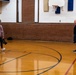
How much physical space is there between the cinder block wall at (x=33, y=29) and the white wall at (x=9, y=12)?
0.36 metres

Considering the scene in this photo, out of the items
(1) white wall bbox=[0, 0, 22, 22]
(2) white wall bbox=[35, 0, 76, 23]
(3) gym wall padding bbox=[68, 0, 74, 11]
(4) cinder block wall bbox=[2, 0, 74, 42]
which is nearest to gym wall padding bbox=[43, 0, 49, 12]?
(2) white wall bbox=[35, 0, 76, 23]

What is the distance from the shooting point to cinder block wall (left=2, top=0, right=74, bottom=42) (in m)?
10.1

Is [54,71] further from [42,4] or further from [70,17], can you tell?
[42,4]

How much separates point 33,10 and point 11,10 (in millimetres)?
1531

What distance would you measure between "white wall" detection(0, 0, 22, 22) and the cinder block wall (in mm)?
361

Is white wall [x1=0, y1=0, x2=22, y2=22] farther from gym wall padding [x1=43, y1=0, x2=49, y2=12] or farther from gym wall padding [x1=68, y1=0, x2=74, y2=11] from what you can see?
gym wall padding [x1=68, y1=0, x2=74, y2=11]

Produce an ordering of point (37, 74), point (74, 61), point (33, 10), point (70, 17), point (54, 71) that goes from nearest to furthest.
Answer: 1. point (37, 74)
2. point (54, 71)
3. point (74, 61)
4. point (70, 17)
5. point (33, 10)

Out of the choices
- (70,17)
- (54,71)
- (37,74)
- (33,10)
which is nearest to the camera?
(37,74)

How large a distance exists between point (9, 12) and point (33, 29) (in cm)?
206

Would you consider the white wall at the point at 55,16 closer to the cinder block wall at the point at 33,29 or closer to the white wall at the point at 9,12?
the cinder block wall at the point at 33,29

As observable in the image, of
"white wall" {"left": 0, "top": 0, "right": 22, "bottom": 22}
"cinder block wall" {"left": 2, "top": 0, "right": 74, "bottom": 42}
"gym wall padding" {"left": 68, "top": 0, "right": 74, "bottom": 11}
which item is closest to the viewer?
"gym wall padding" {"left": 68, "top": 0, "right": 74, "bottom": 11}

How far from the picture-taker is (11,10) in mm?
11539

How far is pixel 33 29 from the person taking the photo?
35.5 feet

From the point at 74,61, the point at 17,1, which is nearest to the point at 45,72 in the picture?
the point at 74,61
